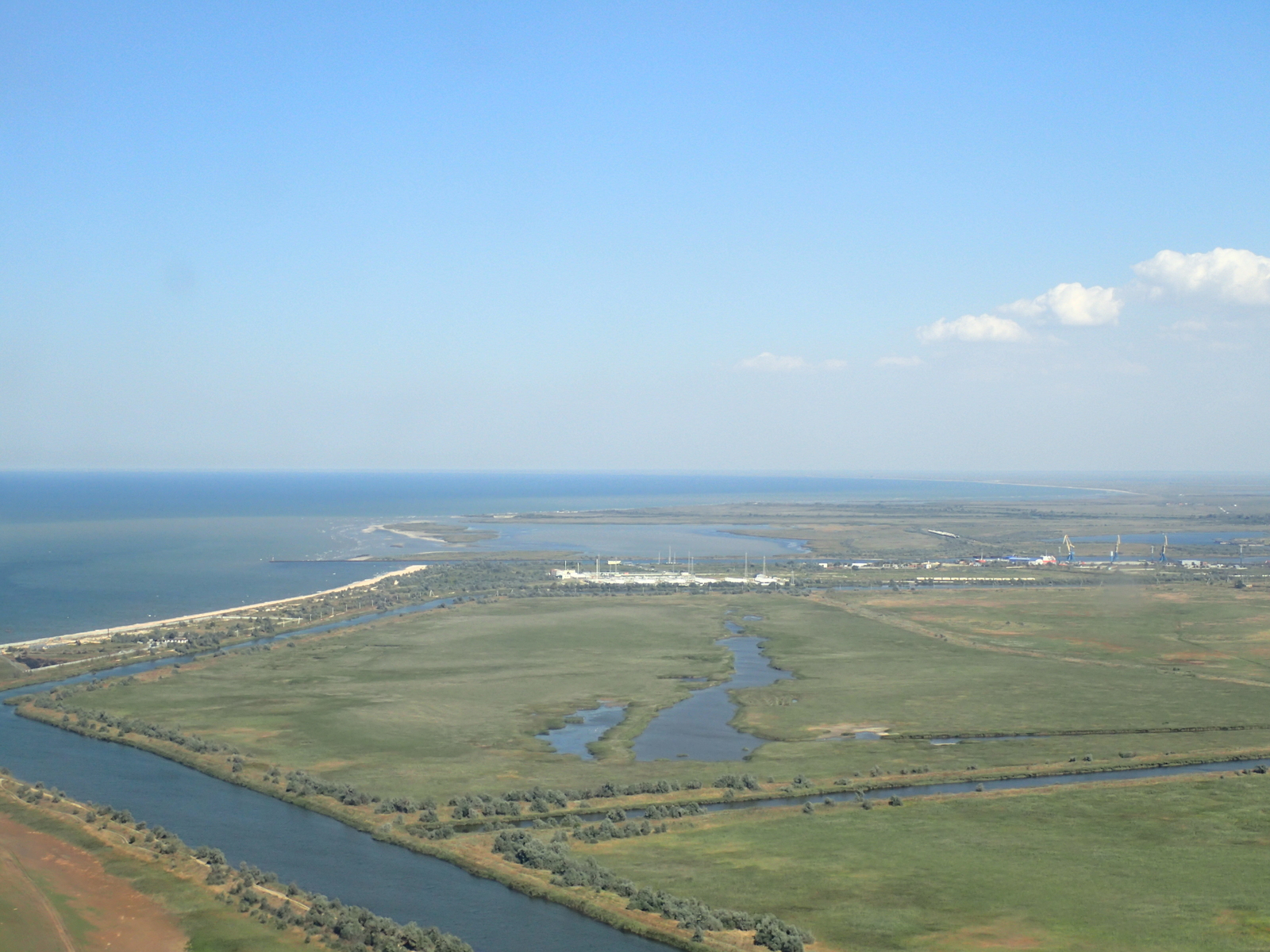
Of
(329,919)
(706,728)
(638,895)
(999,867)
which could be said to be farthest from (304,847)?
(999,867)

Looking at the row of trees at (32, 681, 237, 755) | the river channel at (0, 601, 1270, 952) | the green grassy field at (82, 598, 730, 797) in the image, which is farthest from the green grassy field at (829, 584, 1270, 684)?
the row of trees at (32, 681, 237, 755)

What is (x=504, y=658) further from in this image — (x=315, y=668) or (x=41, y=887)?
(x=41, y=887)

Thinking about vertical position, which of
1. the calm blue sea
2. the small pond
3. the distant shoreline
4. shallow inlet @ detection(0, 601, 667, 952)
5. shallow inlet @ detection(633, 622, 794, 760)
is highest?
the calm blue sea

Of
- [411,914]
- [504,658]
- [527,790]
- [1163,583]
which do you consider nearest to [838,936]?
[411,914]

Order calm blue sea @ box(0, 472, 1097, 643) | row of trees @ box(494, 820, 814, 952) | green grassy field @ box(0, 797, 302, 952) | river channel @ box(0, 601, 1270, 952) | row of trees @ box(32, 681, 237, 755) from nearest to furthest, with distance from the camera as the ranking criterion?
green grassy field @ box(0, 797, 302, 952), row of trees @ box(494, 820, 814, 952), river channel @ box(0, 601, 1270, 952), row of trees @ box(32, 681, 237, 755), calm blue sea @ box(0, 472, 1097, 643)

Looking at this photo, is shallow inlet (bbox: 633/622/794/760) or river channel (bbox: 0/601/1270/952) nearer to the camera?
river channel (bbox: 0/601/1270/952)

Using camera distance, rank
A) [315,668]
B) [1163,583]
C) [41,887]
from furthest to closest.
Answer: [1163,583]
[315,668]
[41,887]

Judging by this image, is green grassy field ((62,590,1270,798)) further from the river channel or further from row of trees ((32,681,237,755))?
the river channel
